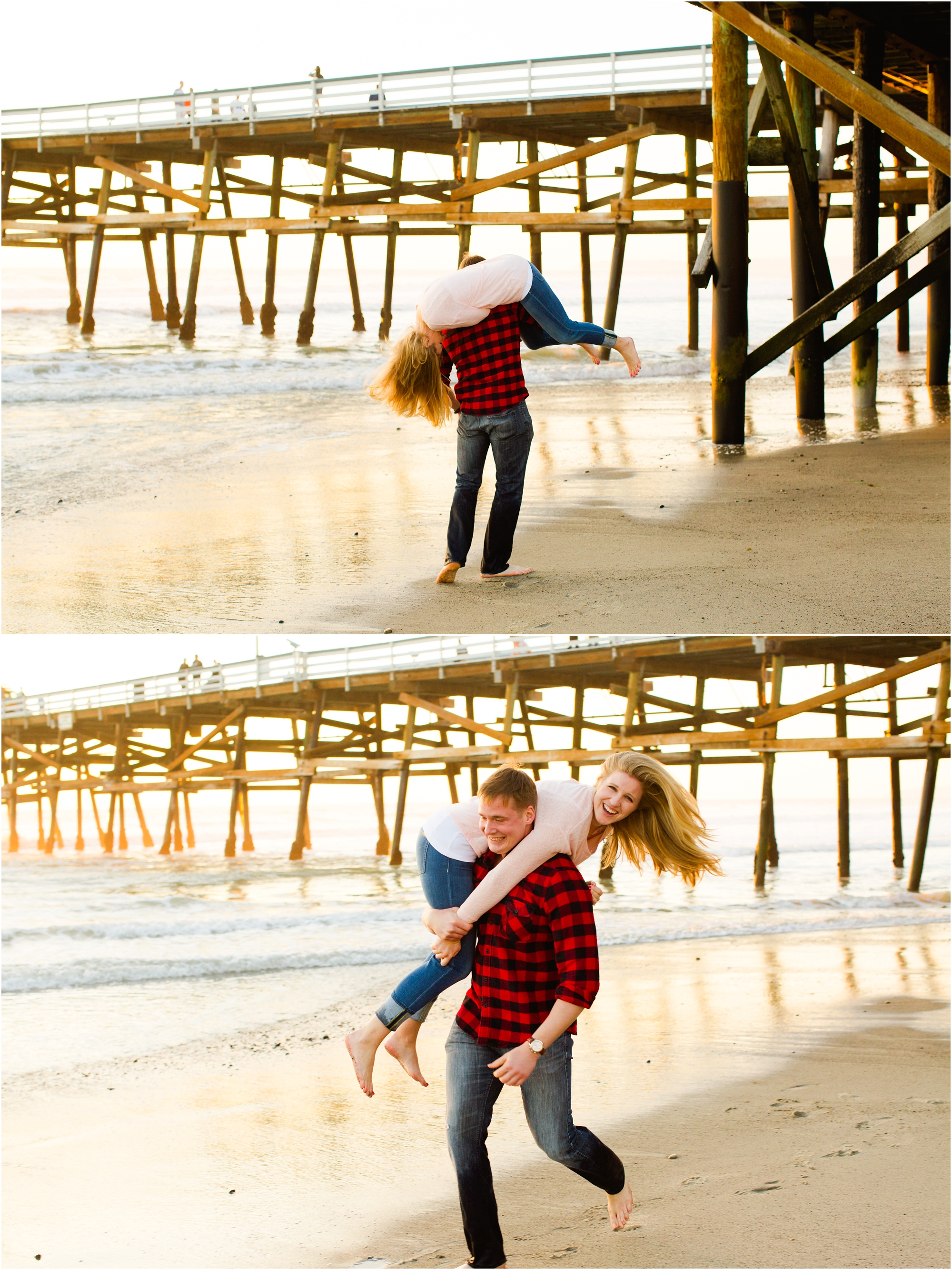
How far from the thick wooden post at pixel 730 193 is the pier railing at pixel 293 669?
10.1 feet

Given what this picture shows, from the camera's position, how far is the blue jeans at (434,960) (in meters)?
2.63

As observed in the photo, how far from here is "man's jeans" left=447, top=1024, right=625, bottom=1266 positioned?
2574mm

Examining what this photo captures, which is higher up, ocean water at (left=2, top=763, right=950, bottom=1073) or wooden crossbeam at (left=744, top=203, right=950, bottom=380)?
wooden crossbeam at (left=744, top=203, right=950, bottom=380)

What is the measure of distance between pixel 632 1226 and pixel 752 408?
235 inches

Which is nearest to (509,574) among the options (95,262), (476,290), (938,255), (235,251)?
(476,290)

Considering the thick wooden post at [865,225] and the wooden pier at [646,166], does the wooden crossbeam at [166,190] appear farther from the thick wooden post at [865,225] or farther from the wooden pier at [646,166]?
the thick wooden post at [865,225]

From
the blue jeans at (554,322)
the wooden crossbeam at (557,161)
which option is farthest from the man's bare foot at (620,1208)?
the wooden crossbeam at (557,161)

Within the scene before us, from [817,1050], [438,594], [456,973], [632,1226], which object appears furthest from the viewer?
[817,1050]

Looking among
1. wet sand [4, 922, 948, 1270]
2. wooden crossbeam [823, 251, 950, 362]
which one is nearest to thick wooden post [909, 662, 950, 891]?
wet sand [4, 922, 948, 1270]

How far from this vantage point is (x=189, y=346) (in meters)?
13.8

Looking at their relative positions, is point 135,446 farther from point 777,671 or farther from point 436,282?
point 777,671

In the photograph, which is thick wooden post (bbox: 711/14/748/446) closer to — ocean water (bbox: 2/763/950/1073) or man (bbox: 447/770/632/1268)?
man (bbox: 447/770/632/1268)

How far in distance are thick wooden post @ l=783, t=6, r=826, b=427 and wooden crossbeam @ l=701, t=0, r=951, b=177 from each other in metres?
0.90

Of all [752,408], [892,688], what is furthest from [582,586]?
[892,688]
